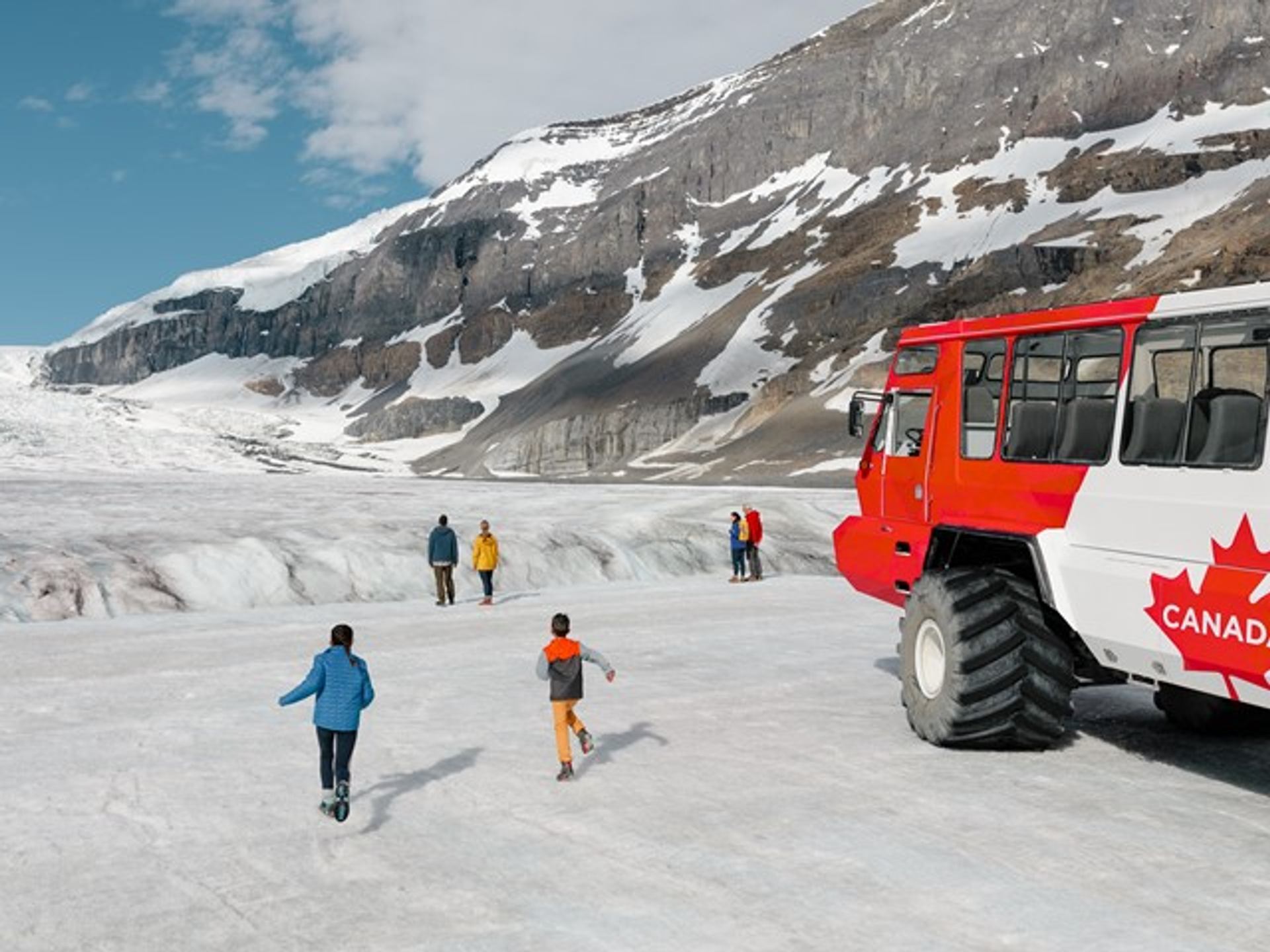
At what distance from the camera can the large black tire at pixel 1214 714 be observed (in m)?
9.70

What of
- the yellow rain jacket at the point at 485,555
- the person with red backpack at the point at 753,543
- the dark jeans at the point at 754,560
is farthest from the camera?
the dark jeans at the point at 754,560

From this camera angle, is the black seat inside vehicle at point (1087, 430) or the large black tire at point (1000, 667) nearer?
the black seat inside vehicle at point (1087, 430)

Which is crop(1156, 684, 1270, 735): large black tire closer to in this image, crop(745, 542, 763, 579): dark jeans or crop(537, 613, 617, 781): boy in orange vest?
crop(537, 613, 617, 781): boy in orange vest

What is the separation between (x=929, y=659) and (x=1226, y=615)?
2984 millimetres

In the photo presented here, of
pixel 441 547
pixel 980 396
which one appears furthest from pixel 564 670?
pixel 441 547

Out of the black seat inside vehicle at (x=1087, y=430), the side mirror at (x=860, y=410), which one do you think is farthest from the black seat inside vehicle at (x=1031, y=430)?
the side mirror at (x=860, y=410)

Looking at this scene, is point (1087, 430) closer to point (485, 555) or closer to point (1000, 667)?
point (1000, 667)

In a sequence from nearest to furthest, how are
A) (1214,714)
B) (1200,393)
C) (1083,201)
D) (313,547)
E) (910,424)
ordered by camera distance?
(1200,393) < (1214,714) < (910,424) < (313,547) < (1083,201)

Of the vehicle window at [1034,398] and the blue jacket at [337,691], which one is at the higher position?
the vehicle window at [1034,398]

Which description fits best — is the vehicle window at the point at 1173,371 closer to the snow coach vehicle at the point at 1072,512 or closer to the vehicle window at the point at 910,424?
the snow coach vehicle at the point at 1072,512

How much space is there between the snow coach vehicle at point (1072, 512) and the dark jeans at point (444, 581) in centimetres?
1151

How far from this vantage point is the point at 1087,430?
820cm

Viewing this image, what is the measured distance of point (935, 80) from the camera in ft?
521

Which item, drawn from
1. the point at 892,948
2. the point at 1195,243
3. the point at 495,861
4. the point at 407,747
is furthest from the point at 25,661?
the point at 1195,243
